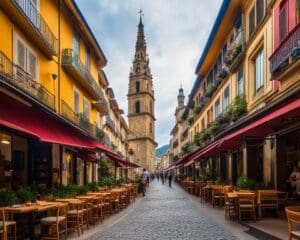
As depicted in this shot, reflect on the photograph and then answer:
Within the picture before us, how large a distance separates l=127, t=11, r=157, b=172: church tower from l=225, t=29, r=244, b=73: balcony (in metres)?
78.5

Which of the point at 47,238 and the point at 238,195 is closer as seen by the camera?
the point at 47,238

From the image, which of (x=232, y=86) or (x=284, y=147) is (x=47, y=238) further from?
(x=232, y=86)

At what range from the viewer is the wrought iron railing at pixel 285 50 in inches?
477

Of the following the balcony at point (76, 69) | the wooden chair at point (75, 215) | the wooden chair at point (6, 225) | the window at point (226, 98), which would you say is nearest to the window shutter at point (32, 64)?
the balcony at point (76, 69)

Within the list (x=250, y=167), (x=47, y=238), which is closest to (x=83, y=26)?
(x=250, y=167)

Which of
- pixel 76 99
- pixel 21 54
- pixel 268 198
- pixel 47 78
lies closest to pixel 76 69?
pixel 47 78

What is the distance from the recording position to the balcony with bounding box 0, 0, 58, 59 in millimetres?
13781

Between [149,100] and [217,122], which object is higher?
[149,100]

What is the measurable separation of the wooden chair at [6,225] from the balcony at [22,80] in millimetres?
3726

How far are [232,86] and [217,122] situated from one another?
3351mm

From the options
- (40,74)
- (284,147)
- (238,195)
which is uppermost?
(40,74)

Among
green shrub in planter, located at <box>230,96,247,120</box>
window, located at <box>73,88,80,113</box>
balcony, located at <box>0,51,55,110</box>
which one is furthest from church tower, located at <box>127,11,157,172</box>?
balcony, located at <box>0,51,55,110</box>

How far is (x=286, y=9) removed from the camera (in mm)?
14367

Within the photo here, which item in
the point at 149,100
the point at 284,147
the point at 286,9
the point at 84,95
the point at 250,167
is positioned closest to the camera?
the point at 286,9
